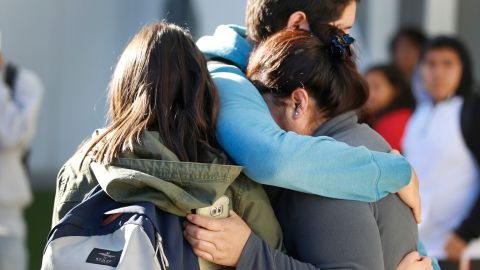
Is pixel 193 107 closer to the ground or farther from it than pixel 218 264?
farther from it

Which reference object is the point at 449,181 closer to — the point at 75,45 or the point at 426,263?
the point at 426,263

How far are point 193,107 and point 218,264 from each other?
0.36 meters

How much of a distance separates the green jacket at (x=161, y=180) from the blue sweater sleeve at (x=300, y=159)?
0.23 feet

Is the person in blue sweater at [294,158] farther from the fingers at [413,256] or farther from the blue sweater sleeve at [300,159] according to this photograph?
the fingers at [413,256]

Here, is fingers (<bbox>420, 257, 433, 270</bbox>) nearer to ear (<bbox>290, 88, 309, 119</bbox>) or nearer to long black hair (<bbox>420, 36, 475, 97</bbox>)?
ear (<bbox>290, 88, 309, 119</bbox>)

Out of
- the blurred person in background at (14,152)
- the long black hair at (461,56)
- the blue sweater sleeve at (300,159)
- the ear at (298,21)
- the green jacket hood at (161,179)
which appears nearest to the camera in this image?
the green jacket hood at (161,179)

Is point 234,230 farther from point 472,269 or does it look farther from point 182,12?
point 182,12

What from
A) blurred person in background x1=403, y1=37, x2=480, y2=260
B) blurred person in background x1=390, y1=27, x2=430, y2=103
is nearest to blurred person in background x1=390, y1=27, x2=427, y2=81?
blurred person in background x1=390, y1=27, x2=430, y2=103

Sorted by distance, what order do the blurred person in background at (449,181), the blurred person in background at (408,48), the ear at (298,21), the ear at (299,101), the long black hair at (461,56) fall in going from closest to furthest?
the ear at (299,101), the ear at (298,21), the blurred person in background at (449,181), the long black hair at (461,56), the blurred person in background at (408,48)

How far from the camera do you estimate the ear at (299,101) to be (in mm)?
2314

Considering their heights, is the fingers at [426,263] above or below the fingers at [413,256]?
below

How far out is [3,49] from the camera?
696cm

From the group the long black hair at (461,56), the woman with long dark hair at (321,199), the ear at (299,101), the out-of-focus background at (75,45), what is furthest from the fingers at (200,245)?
the out-of-focus background at (75,45)

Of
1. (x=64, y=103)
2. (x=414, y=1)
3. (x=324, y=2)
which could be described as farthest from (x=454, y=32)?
(x=324, y=2)
